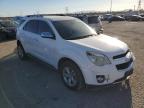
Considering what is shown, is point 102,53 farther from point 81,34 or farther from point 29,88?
point 29,88

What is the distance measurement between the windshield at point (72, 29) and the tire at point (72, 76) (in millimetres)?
849

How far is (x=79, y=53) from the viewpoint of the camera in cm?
557

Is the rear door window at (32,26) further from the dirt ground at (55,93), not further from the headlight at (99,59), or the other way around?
the headlight at (99,59)

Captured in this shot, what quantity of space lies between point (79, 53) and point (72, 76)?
68cm

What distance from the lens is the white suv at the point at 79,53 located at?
538 centimetres

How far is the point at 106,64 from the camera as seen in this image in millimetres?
5352

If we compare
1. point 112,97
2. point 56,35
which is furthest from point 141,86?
point 56,35

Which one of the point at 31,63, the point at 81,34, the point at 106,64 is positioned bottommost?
the point at 31,63

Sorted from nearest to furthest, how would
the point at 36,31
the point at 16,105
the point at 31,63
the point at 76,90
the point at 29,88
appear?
the point at 16,105, the point at 76,90, the point at 29,88, the point at 36,31, the point at 31,63

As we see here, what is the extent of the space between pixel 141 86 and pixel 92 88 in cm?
150

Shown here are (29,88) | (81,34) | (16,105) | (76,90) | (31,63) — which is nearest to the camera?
(16,105)

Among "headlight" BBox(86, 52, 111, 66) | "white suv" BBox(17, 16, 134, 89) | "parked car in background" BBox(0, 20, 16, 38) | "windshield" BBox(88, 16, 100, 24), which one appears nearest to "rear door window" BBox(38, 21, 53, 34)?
"white suv" BBox(17, 16, 134, 89)

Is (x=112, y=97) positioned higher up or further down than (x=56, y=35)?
further down

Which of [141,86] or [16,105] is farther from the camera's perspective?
[141,86]
